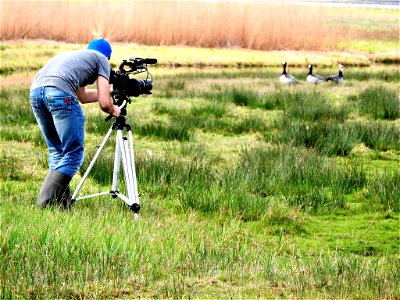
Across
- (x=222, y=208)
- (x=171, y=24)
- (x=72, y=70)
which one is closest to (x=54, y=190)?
(x=72, y=70)

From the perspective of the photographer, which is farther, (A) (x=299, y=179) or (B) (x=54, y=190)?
(A) (x=299, y=179)

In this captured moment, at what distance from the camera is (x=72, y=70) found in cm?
656

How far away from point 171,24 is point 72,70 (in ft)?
86.2

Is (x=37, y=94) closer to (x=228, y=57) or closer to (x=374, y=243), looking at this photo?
Answer: (x=374, y=243)

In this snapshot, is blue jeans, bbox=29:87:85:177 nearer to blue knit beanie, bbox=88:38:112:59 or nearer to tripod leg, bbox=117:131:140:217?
tripod leg, bbox=117:131:140:217

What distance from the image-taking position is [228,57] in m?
31.5

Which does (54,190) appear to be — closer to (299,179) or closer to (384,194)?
(299,179)

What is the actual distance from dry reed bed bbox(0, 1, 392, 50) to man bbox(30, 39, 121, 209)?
24404 millimetres

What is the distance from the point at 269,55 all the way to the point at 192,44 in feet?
10.5

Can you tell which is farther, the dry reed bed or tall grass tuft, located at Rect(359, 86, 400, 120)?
the dry reed bed

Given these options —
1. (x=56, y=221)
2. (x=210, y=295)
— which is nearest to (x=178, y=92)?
(x=56, y=221)

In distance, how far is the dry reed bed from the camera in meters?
30.9

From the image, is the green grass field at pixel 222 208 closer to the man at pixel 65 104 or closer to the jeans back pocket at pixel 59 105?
the man at pixel 65 104

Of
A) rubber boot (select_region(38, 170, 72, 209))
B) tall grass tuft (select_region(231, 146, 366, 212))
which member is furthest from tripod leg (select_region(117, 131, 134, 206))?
tall grass tuft (select_region(231, 146, 366, 212))
